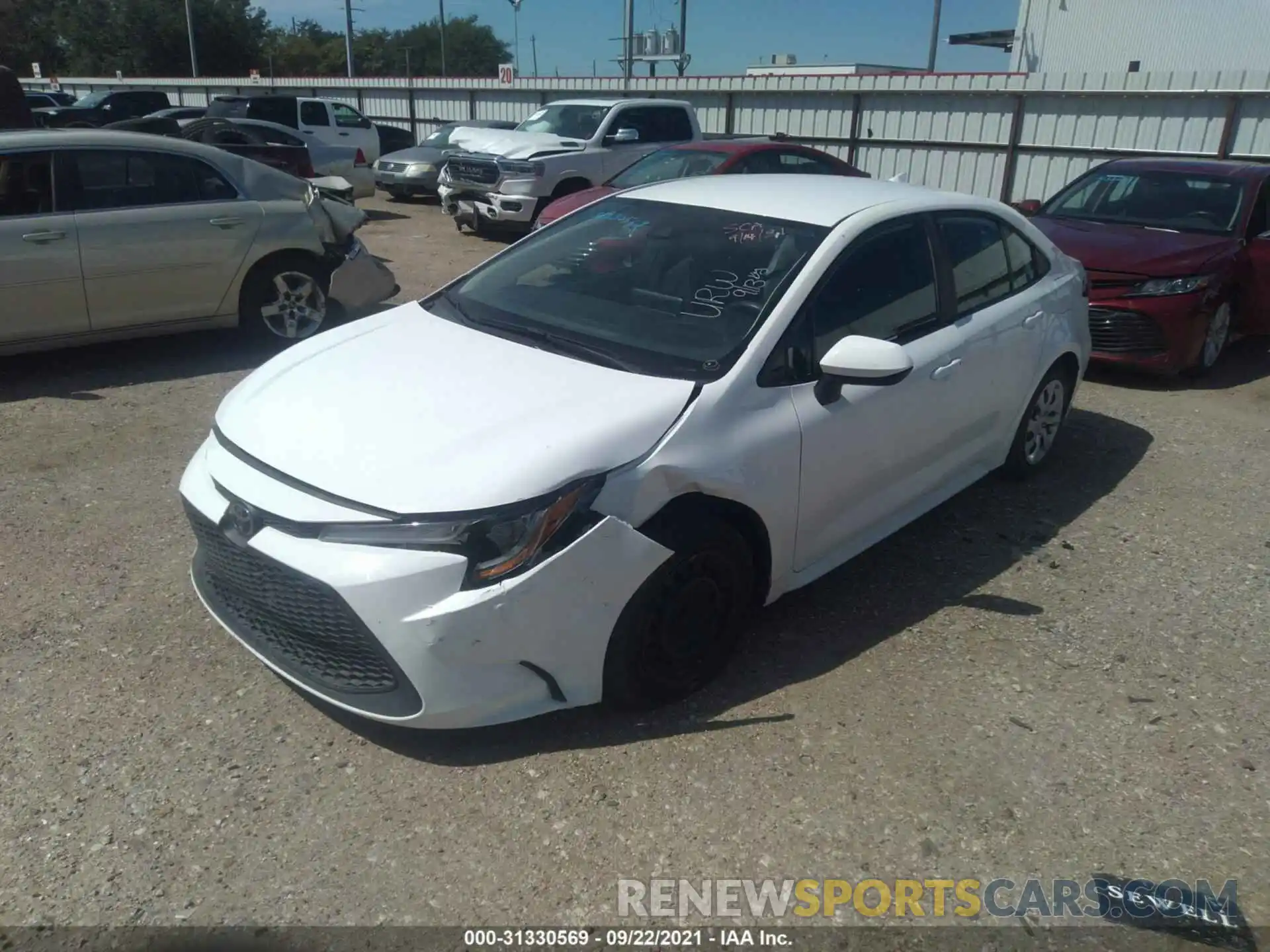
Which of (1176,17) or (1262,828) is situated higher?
(1176,17)

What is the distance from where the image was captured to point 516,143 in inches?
554

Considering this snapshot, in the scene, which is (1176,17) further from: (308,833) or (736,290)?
(308,833)

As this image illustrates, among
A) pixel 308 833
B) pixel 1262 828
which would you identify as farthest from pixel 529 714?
pixel 1262 828

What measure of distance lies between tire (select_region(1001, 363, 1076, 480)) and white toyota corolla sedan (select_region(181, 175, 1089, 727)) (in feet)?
1.77

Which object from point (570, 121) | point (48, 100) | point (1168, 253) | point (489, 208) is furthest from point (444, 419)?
point (48, 100)

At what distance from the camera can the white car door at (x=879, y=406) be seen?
3.66 metres

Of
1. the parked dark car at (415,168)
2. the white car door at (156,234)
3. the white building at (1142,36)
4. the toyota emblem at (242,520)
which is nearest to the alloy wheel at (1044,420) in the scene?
the toyota emblem at (242,520)

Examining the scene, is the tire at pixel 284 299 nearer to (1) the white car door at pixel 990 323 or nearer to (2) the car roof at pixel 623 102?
(1) the white car door at pixel 990 323

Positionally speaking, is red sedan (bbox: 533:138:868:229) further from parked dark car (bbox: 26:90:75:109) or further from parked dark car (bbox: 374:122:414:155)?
parked dark car (bbox: 26:90:75:109)

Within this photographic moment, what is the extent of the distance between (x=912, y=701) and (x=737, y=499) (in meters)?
0.96

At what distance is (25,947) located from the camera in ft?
8.11

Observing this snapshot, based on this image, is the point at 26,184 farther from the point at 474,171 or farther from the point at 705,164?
the point at 474,171

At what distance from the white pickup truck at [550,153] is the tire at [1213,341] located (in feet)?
26.6

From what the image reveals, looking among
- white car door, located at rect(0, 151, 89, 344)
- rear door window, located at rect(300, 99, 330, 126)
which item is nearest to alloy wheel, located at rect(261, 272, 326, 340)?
white car door, located at rect(0, 151, 89, 344)
